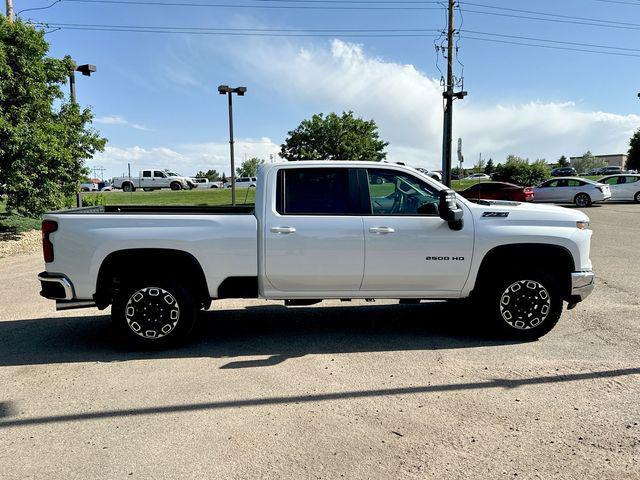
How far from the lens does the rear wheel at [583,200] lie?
81.6 ft

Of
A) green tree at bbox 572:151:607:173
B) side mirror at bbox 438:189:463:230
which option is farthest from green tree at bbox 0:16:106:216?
green tree at bbox 572:151:607:173

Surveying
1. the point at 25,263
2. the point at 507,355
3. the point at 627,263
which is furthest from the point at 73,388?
the point at 627,263

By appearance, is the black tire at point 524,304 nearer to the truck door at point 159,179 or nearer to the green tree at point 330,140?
the green tree at point 330,140

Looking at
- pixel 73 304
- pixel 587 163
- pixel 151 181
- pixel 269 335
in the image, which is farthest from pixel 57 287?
pixel 587 163

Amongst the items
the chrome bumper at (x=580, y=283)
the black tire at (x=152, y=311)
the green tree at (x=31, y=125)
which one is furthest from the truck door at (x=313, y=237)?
the green tree at (x=31, y=125)

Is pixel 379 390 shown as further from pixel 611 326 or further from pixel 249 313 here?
pixel 611 326

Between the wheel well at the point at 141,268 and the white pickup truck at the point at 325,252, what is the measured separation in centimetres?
1

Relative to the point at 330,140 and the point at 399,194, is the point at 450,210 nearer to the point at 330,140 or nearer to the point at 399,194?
the point at 399,194

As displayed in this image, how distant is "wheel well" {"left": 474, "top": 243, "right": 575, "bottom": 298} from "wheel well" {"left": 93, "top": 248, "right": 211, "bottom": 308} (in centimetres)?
298

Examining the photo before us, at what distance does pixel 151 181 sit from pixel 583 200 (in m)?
38.0

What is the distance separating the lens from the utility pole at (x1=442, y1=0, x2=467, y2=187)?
2388 cm

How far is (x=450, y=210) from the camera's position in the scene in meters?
4.98

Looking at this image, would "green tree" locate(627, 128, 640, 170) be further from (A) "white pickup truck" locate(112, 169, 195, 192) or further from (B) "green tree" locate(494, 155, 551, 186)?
(A) "white pickup truck" locate(112, 169, 195, 192)

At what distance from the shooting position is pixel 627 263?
9914 mm
